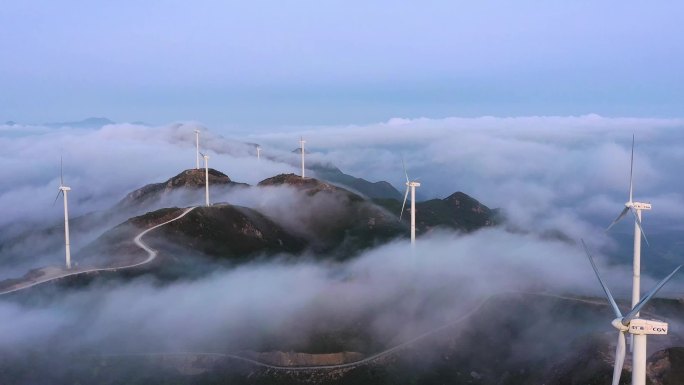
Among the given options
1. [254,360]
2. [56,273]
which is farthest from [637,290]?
[56,273]

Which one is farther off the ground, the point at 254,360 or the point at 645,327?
the point at 645,327

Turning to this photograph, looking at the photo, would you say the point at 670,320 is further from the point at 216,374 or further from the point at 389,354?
the point at 216,374

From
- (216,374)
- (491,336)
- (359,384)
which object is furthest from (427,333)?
(216,374)

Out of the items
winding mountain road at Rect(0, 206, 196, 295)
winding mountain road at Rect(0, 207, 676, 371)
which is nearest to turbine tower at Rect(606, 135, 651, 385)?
winding mountain road at Rect(0, 207, 676, 371)

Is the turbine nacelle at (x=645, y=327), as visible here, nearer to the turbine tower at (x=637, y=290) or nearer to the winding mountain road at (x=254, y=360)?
the turbine tower at (x=637, y=290)

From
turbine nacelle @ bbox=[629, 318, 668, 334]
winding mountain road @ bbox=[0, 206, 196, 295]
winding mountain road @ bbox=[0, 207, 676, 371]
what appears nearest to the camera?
turbine nacelle @ bbox=[629, 318, 668, 334]

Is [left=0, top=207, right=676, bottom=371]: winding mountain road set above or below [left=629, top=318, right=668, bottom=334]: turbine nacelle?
below

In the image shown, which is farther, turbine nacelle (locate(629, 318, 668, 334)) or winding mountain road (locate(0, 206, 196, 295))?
winding mountain road (locate(0, 206, 196, 295))

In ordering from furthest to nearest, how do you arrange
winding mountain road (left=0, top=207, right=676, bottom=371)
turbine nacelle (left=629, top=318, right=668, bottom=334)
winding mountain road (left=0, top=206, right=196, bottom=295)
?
winding mountain road (left=0, top=206, right=196, bottom=295)
winding mountain road (left=0, top=207, right=676, bottom=371)
turbine nacelle (left=629, top=318, right=668, bottom=334)

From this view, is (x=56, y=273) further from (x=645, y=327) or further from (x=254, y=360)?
(x=645, y=327)

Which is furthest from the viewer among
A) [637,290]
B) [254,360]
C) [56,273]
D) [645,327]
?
[56,273]

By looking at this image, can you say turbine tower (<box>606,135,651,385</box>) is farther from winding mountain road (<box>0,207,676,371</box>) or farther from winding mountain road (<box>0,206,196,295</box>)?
winding mountain road (<box>0,206,196,295</box>)
